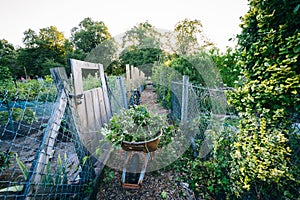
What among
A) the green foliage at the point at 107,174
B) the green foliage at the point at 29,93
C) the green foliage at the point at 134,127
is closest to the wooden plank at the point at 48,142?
the green foliage at the point at 29,93

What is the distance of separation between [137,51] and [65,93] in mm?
26507

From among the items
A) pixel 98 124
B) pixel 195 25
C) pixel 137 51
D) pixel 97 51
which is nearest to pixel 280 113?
pixel 98 124

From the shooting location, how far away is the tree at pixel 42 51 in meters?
27.8

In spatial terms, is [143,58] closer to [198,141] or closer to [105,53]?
[105,53]

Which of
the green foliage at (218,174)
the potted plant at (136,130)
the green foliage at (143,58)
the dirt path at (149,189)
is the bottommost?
the dirt path at (149,189)

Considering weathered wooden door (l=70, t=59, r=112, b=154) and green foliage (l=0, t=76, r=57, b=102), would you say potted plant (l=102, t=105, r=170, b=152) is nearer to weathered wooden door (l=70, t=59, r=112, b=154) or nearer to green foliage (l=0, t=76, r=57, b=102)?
weathered wooden door (l=70, t=59, r=112, b=154)

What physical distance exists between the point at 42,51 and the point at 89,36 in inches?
355

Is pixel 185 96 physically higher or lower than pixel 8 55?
lower

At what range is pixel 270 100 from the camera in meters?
1.34

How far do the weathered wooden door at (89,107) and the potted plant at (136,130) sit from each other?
1.05 feet

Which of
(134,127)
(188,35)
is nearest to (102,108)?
(134,127)

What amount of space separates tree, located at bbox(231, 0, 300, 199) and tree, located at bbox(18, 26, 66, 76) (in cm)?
3021

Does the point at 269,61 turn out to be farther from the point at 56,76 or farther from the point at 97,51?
the point at 97,51

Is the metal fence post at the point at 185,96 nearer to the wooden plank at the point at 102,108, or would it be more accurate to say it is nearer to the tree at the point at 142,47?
the wooden plank at the point at 102,108
